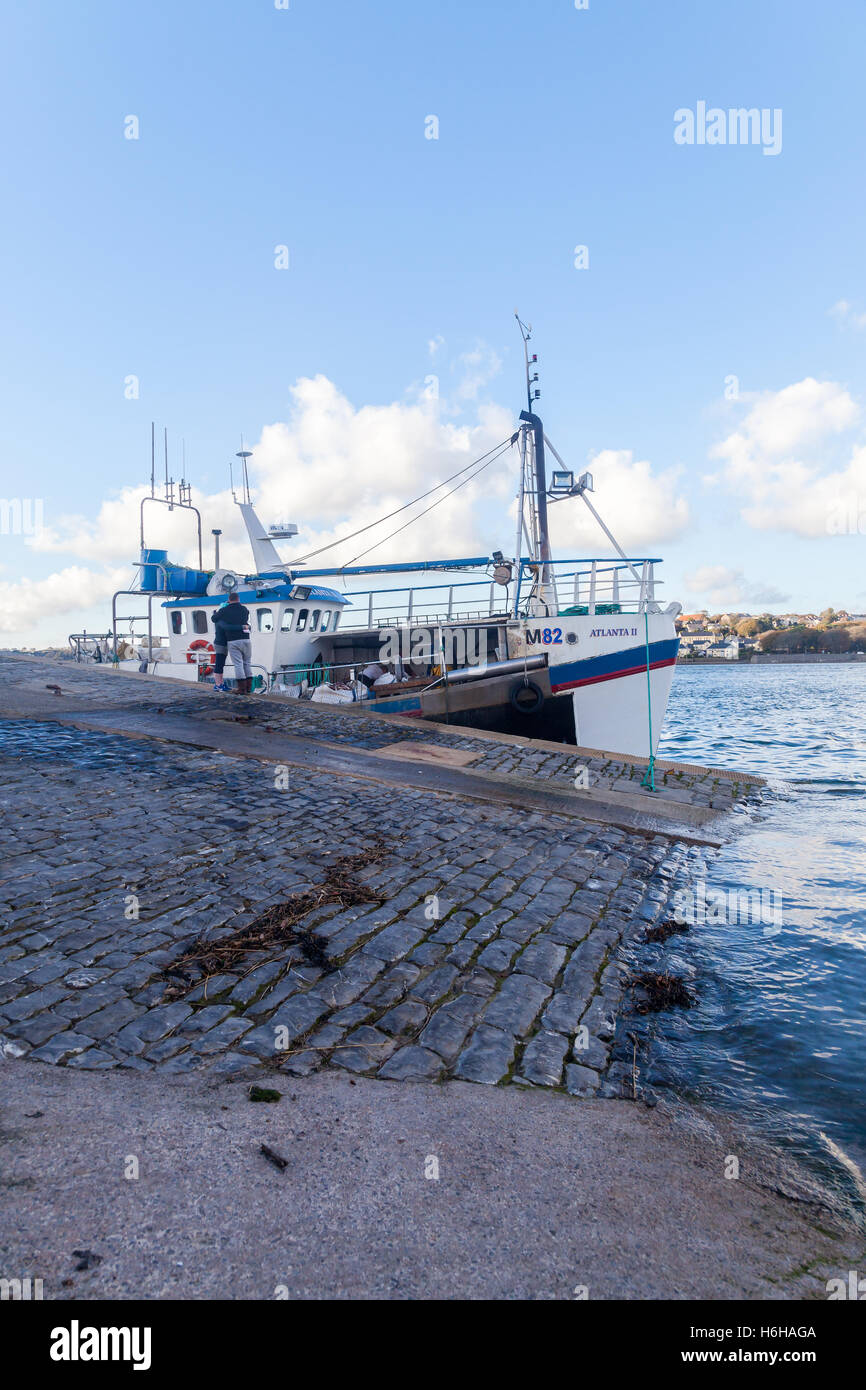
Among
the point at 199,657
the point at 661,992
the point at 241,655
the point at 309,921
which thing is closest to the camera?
the point at 661,992

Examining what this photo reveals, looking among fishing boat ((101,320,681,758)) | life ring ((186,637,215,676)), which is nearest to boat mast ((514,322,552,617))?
fishing boat ((101,320,681,758))

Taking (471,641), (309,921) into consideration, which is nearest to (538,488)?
(471,641)

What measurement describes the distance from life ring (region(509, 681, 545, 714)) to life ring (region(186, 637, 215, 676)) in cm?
931

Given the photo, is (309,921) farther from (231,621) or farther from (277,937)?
(231,621)

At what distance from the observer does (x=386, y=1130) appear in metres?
2.99

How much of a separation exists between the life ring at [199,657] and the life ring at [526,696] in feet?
30.5

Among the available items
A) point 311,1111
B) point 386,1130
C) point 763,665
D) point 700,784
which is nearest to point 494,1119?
point 386,1130

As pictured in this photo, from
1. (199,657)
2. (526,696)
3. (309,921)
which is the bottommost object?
(309,921)

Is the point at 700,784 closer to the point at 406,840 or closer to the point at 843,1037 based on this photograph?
the point at 406,840

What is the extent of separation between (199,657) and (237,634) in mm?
5661

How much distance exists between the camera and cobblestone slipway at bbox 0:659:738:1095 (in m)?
3.66

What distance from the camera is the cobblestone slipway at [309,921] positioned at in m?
3.66

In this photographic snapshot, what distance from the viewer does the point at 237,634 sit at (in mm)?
14805
